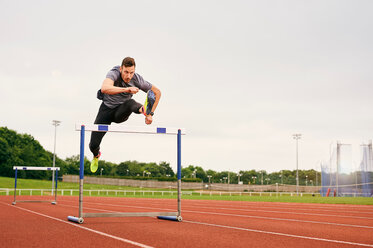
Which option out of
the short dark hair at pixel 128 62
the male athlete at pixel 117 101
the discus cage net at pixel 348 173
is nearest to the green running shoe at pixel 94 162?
the male athlete at pixel 117 101

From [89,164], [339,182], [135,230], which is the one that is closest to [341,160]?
[339,182]

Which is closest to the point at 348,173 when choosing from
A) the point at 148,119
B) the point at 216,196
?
the point at 216,196

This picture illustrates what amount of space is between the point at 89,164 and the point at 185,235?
5.43 metres

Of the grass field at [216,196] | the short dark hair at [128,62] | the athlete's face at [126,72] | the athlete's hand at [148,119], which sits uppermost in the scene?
the short dark hair at [128,62]

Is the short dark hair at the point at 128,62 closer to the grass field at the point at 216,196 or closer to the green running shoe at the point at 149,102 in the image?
the green running shoe at the point at 149,102

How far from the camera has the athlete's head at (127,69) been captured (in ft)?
32.3

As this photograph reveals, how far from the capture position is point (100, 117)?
9930mm

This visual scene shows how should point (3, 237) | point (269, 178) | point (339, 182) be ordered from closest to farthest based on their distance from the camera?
point (3, 237) → point (339, 182) → point (269, 178)

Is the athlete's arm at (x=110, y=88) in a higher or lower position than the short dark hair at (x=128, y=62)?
lower

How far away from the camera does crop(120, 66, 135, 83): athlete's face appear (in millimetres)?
9836

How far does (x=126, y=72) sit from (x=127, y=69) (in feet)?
0.26

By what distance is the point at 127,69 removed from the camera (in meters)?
9.84

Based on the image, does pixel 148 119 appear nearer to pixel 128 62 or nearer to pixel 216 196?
pixel 128 62

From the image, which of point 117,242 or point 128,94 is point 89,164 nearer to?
point 128,94
